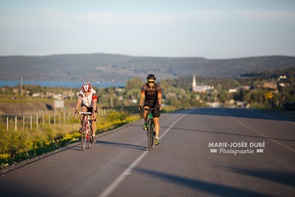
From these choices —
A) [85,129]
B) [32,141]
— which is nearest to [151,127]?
[85,129]

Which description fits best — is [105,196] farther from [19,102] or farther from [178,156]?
[19,102]

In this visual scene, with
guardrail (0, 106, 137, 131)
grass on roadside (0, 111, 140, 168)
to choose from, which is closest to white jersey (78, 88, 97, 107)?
grass on roadside (0, 111, 140, 168)

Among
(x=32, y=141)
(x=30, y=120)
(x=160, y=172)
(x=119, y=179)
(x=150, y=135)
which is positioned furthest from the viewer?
(x=30, y=120)

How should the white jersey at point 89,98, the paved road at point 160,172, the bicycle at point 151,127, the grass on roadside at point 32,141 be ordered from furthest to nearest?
the grass on roadside at point 32,141, the white jersey at point 89,98, the bicycle at point 151,127, the paved road at point 160,172

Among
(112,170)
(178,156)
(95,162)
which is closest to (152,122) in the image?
(178,156)

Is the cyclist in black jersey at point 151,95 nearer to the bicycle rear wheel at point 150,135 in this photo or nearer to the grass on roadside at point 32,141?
the bicycle rear wheel at point 150,135

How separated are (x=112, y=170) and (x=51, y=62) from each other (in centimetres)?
18881

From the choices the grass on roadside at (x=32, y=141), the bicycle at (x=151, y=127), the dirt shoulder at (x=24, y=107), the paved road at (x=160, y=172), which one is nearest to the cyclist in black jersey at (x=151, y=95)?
the bicycle at (x=151, y=127)

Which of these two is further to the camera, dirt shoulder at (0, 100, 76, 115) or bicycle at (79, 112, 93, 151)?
dirt shoulder at (0, 100, 76, 115)

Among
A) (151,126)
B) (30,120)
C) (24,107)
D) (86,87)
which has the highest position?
(86,87)

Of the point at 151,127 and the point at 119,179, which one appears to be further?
the point at 151,127

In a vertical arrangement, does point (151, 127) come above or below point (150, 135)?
above

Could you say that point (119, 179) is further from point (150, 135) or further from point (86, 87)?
point (86, 87)

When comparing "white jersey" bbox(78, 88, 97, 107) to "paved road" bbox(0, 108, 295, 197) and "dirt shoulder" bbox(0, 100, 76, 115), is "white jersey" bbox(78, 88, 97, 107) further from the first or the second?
"dirt shoulder" bbox(0, 100, 76, 115)
